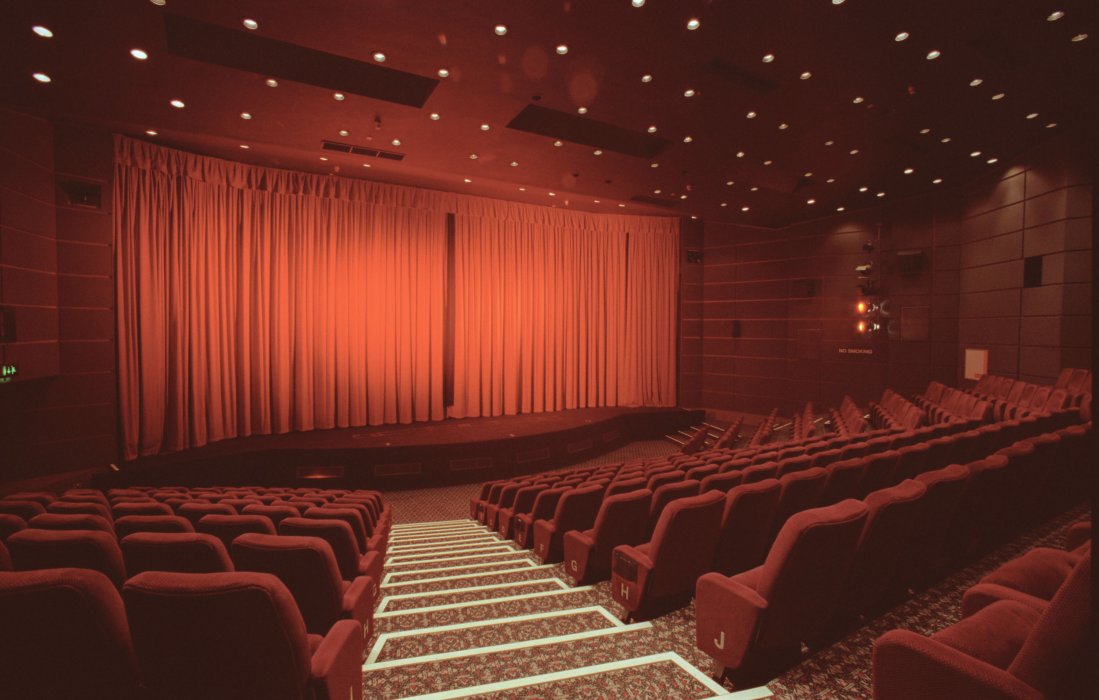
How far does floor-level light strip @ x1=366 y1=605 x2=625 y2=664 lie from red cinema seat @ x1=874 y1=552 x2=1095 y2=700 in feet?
4.07

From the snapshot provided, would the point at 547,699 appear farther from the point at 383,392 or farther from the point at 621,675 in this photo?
the point at 383,392

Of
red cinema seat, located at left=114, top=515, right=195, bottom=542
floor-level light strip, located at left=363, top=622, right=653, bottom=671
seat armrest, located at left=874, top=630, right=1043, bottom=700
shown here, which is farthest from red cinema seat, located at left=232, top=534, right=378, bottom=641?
seat armrest, located at left=874, top=630, right=1043, bottom=700

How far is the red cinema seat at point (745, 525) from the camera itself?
2410mm

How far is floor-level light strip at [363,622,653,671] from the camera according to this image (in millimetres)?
1895

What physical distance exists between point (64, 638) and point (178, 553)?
40 centimetres

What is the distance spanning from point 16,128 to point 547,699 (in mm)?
8731

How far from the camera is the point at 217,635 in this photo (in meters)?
1.22

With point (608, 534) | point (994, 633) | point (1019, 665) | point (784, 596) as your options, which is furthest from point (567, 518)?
point (1019, 665)

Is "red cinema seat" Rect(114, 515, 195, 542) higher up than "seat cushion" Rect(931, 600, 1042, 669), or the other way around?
"seat cushion" Rect(931, 600, 1042, 669)

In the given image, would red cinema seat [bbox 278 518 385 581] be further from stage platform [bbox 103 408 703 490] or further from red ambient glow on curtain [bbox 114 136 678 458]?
red ambient glow on curtain [bbox 114 136 678 458]

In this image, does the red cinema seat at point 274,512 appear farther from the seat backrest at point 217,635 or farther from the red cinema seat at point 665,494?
the red cinema seat at point 665,494

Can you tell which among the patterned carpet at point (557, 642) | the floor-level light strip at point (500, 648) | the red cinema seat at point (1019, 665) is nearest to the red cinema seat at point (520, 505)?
the patterned carpet at point (557, 642)

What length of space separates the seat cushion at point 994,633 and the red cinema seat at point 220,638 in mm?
1619

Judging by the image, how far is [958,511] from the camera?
8.11 feet
